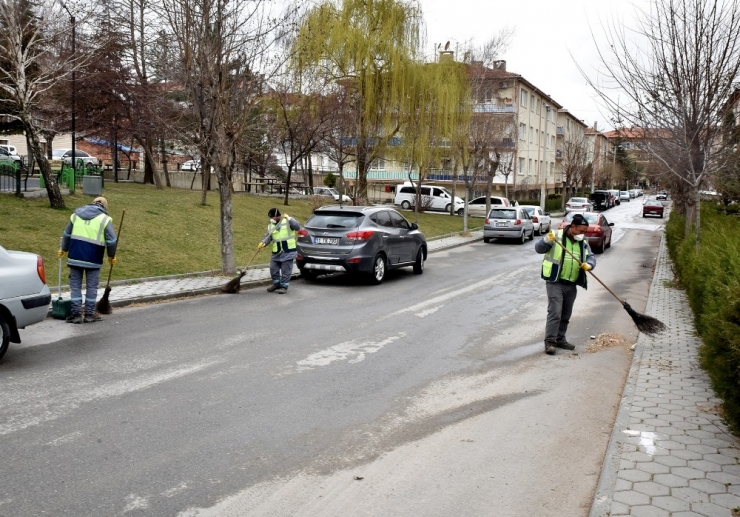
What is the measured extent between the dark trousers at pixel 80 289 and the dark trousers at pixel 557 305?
619 centimetres

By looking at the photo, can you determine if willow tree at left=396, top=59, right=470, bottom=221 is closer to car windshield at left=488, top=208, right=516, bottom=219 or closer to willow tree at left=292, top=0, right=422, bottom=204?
willow tree at left=292, top=0, right=422, bottom=204

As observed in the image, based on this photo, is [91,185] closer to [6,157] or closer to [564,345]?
[6,157]

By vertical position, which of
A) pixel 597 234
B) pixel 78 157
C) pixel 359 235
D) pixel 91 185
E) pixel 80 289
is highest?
pixel 78 157

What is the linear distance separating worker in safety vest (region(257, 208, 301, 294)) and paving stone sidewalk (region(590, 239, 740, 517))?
6.78 meters

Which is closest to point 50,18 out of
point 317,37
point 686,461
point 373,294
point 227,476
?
point 317,37

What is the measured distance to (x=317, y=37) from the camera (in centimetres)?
2514

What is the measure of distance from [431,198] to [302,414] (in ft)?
126

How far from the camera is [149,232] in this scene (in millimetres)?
17266

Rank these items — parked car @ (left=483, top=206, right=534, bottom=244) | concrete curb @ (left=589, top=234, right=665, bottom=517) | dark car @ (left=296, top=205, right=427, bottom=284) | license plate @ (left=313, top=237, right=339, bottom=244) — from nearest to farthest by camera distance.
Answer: concrete curb @ (left=589, top=234, right=665, bottom=517)
dark car @ (left=296, top=205, right=427, bottom=284)
license plate @ (left=313, top=237, right=339, bottom=244)
parked car @ (left=483, top=206, right=534, bottom=244)

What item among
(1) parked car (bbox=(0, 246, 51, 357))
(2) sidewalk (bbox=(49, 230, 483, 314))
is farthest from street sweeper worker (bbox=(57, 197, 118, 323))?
(1) parked car (bbox=(0, 246, 51, 357))

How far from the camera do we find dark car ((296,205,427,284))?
45.1 ft

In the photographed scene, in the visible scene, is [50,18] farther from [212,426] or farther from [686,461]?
[686,461]

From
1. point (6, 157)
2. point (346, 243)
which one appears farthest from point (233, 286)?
point (6, 157)

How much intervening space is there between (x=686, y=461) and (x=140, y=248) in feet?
43.4
